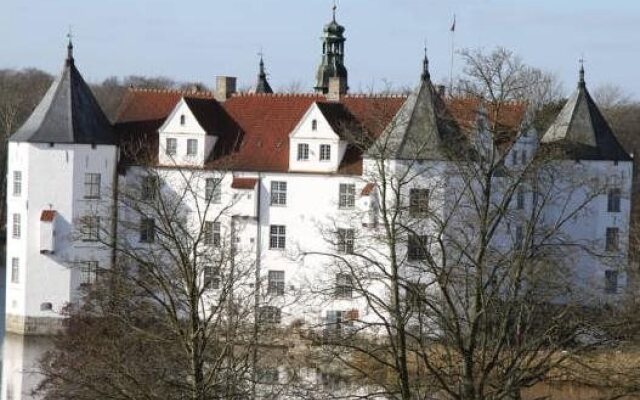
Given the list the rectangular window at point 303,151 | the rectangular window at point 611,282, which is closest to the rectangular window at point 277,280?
the rectangular window at point 303,151

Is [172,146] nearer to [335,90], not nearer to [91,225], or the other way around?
[335,90]

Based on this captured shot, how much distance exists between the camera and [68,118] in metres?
41.1

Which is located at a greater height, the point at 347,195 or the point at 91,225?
the point at 347,195

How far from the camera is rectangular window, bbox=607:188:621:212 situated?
44.3 metres

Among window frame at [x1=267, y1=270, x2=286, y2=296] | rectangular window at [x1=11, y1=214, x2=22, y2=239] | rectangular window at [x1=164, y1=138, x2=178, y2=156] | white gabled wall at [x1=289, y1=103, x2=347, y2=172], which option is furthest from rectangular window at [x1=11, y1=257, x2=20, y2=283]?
white gabled wall at [x1=289, y1=103, x2=347, y2=172]

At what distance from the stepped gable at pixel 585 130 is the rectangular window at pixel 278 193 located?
23.1 feet

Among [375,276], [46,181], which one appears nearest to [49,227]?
[46,181]

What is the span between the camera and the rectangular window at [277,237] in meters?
40.9

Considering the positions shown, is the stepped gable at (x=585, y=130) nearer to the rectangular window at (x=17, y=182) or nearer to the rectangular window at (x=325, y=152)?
the rectangular window at (x=325, y=152)

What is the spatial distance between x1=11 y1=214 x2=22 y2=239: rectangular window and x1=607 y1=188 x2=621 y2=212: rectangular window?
14820mm

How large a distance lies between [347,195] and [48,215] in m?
7.02

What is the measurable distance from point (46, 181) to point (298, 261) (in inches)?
246

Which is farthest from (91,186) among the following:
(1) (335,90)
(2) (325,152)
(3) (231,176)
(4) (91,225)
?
(4) (91,225)

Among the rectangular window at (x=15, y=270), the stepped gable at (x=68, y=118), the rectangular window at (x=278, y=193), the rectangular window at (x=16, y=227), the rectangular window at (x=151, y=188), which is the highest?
the stepped gable at (x=68, y=118)
